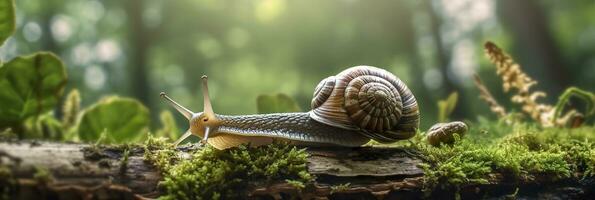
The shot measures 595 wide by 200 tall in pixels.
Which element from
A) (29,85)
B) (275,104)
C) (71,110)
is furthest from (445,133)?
(71,110)

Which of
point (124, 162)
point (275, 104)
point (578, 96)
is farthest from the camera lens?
point (578, 96)

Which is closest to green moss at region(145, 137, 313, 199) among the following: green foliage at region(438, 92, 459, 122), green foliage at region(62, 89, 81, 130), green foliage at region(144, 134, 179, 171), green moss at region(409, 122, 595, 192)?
green foliage at region(144, 134, 179, 171)

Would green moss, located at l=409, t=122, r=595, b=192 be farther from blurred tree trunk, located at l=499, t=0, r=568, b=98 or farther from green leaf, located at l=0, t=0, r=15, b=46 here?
blurred tree trunk, located at l=499, t=0, r=568, b=98

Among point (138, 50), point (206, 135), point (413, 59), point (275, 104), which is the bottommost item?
point (206, 135)

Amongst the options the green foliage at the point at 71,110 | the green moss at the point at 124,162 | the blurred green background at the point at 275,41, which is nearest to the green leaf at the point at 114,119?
the green foliage at the point at 71,110

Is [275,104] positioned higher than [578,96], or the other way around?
[578,96]

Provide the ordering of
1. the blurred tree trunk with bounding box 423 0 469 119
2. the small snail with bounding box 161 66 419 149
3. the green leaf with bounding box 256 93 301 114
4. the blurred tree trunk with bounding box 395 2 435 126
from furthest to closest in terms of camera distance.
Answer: the blurred tree trunk with bounding box 395 2 435 126
the blurred tree trunk with bounding box 423 0 469 119
the green leaf with bounding box 256 93 301 114
the small snail with bounding box 161 66 419 149

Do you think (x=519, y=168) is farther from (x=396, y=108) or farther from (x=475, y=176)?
(x=396, y=108)

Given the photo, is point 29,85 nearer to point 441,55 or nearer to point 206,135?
point 206,135
